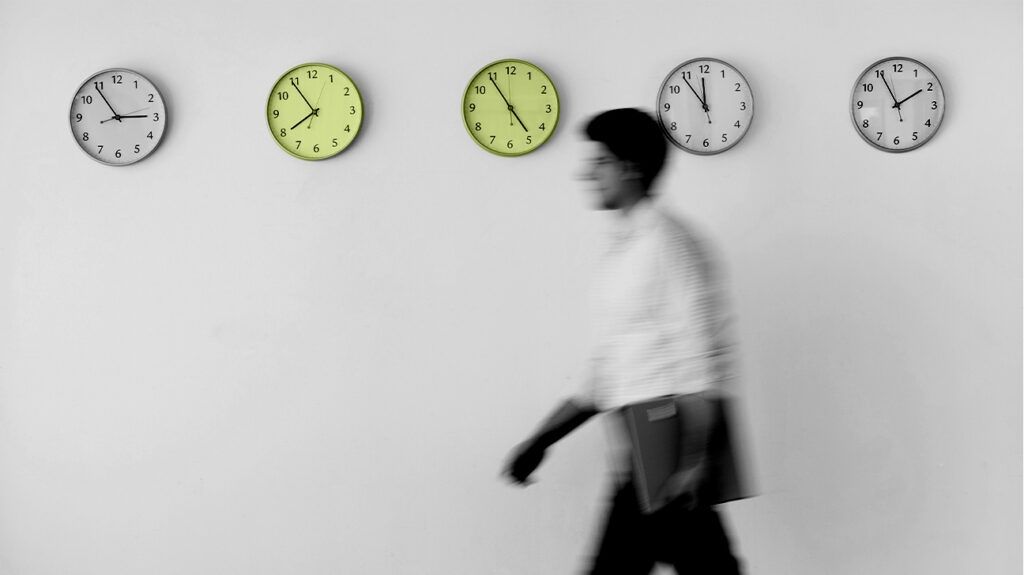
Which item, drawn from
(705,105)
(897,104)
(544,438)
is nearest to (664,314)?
(544,438)

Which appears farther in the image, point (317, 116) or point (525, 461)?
point (317, 116)

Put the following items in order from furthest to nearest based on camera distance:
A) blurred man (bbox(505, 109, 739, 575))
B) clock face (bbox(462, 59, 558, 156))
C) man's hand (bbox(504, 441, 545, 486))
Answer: clock face (bbox(462, 59, 558, 156)) < man's hand (bbox(504, 441, 545, 486)) < blurred man (bbox(505, 109, 739, 575))

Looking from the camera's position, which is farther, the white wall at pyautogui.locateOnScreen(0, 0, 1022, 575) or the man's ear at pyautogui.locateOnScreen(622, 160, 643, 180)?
the white wall at pyautogui.locateOnScreen(0, 0, 1022, 575)

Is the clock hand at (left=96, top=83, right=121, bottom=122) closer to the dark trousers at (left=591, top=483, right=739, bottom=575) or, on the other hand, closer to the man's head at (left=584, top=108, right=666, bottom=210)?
the man's head at (left=584, top=108, right=666, bottom=210)

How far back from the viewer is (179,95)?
220 centimetres

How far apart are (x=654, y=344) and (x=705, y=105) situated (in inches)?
35.8

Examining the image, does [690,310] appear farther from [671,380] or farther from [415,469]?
[415,469]

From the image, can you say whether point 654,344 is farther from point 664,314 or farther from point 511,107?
point 511,107

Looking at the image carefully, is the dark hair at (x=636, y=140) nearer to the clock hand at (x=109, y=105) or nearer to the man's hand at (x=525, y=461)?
the man's hand at (x=525, y=461)

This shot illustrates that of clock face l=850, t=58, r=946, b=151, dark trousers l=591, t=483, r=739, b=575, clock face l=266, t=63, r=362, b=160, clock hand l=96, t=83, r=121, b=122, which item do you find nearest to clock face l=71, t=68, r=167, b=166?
clock hand l=96, t=83, r=121, b=122

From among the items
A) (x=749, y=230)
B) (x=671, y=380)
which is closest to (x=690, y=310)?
(x=671, y=380)

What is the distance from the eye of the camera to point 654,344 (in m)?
1.51

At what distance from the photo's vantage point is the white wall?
7.14 feet

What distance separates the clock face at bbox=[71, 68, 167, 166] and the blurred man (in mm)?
1258
